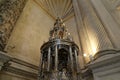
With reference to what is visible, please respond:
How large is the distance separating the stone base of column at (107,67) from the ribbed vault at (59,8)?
422cm

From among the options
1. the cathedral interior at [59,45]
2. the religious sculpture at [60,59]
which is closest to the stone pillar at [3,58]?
the cathedral interior at [59,45]

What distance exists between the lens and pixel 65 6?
26.1ft

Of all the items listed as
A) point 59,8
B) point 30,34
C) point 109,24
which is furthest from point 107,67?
point 59,8

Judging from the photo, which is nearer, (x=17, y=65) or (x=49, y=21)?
(x=17, y=65)

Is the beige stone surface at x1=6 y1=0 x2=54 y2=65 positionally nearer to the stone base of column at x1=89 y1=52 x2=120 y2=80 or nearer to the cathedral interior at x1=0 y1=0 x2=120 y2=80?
the cathedral interior at x1=0 y1=0 x2=120 y2=80

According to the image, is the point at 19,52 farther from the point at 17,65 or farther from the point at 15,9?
the point at 15,9

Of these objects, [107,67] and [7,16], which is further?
[7,16]

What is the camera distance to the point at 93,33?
4484 mm

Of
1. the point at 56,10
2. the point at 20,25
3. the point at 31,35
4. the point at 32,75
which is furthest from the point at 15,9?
the point at 56,10

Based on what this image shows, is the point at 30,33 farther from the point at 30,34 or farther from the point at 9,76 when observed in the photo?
the point at 9,76

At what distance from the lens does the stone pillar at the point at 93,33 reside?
3847 mm

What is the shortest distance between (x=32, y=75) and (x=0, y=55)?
1.35 m

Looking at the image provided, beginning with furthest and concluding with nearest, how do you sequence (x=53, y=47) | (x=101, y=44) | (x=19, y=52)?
1. (x=19, y=52)
2. (x=101, y=44)
3. (x=53, y=47)

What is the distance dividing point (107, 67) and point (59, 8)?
5.64 m
